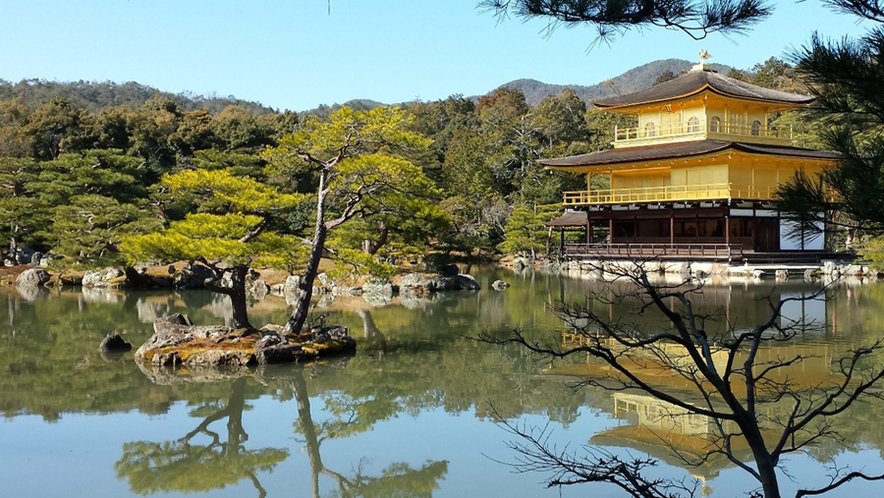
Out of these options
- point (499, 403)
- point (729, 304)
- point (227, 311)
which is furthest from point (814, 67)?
point (227, 311)

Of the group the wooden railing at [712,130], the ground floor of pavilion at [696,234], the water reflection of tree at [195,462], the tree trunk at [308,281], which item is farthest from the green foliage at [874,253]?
the water reflection of tree at [195,462]

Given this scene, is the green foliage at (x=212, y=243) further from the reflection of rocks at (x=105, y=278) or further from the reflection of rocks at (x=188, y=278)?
the reflection of rocks at (x=105, y=278)

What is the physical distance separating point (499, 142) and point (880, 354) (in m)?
25.8

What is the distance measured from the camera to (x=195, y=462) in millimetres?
5773

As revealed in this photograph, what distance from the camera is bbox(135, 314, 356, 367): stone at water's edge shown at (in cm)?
904

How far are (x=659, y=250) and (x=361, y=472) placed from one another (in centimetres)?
1819

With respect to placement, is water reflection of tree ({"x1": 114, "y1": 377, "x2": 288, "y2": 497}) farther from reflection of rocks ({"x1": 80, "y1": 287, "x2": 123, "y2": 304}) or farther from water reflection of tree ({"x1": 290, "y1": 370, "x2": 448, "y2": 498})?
reflection of rocks ({"x1": 80, "y1": 287, "x2": 123, "y2": 304})

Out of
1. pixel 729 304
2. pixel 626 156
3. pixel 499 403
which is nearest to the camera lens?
pixel 499 403

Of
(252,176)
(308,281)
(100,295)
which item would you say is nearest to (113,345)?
(308,281)

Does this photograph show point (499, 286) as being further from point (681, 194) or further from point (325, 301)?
point (681, 194)

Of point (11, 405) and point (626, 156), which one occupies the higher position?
point (626, 156)

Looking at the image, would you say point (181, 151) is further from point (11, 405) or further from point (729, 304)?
point (11, 405)

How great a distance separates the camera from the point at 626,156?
79.4 feet

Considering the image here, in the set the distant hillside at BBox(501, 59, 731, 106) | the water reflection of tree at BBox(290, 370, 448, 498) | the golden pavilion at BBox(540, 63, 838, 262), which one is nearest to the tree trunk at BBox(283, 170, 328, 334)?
the water reflection of tree at BBox(290, 370, 448, 498)
